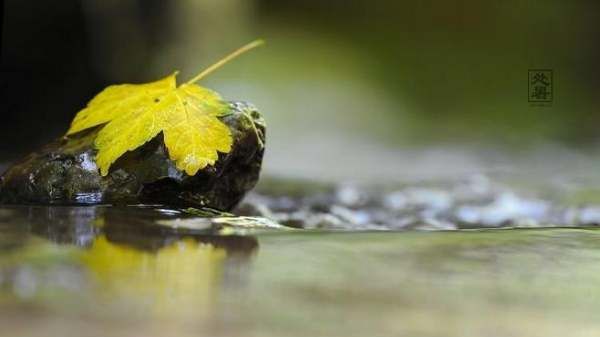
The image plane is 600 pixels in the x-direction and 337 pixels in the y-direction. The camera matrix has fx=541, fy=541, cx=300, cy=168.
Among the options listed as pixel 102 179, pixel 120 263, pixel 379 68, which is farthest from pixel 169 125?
pixel 379 68

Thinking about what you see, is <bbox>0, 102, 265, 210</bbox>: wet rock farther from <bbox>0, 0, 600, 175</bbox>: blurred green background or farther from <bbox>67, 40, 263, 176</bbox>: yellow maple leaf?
<bbox>0, 0, 600, 175</bbox>: blurred green background

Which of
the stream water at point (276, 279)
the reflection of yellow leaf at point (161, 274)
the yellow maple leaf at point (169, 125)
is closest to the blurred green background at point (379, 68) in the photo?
the yellow maple leaf at point (169, 125)

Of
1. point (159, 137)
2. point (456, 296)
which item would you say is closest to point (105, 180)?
point (159, 137)

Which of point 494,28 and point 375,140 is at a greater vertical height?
point 494,28

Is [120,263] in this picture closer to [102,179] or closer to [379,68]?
[102,179]

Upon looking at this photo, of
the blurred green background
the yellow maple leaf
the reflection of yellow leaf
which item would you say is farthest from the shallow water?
the blurred green background

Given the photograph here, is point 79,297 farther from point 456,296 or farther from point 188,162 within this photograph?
point 188,162

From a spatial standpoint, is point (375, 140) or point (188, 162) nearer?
point (188, 162)
